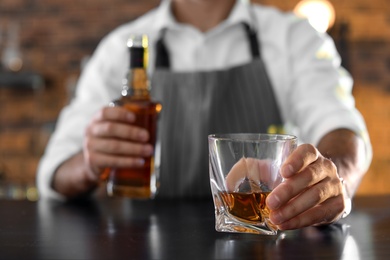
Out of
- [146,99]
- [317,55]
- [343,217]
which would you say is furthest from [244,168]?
[317,55]

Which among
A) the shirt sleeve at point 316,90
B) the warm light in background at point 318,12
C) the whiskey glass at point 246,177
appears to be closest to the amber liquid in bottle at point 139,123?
the whiskey glass at point 246,177

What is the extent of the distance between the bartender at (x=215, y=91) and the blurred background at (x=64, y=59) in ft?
6.98

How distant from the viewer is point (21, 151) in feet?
13.1

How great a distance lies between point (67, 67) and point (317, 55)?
2.57 meters

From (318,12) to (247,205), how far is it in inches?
119

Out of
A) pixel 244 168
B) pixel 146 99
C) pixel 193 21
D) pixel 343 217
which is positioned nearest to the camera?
pixel 244 168

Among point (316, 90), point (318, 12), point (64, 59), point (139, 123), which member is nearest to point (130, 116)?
point (139, 123)

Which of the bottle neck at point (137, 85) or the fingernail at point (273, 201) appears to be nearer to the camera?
the fingernail at point (273, 201)

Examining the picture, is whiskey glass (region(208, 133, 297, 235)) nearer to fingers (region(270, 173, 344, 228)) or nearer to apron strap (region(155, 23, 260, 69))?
fingers (region(270, 173, 344, 228))

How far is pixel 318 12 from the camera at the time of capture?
3.63 metres

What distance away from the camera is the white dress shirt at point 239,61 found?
1582mm

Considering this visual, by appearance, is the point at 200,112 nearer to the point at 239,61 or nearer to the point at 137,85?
the point at 239,61

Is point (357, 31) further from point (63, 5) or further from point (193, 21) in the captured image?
point (193, 21)

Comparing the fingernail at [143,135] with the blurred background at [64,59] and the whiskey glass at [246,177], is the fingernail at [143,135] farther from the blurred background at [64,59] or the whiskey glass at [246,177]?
the blurred background at [64,59]
